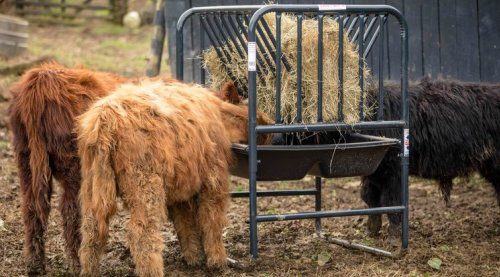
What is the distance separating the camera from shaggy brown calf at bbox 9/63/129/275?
577 cm

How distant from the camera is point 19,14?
2377 cm

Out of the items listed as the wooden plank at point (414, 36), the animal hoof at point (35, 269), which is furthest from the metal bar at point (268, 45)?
the wooden plank at point (414, 36)

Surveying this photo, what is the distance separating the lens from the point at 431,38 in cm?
973

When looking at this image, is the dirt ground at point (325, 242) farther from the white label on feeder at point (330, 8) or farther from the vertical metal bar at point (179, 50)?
the white label on feeder at point (330, 8)

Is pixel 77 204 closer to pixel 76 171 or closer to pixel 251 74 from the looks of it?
pixel 76 171

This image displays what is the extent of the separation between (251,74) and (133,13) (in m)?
19.0

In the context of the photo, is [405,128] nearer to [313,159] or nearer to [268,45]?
[313,159]

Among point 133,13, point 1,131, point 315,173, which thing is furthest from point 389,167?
point 133,13

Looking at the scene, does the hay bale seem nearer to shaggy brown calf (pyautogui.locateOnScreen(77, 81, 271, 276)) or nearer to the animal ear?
the animal ear

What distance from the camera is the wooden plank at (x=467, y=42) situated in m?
9.47

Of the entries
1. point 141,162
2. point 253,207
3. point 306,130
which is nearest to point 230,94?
point 306,130

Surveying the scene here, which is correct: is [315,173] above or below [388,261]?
above

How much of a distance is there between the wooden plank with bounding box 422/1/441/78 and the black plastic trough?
11.5 ft

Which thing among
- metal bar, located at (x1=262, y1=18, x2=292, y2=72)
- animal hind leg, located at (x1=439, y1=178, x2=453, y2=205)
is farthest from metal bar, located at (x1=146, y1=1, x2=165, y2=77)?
metal bar, located at (x1=262, y1=18, x2=292, y2=72)
